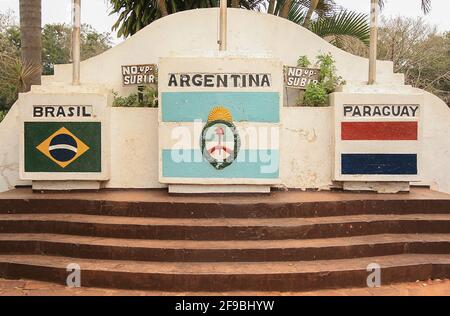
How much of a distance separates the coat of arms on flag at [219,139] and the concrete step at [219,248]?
1.13 m

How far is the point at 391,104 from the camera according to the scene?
5664 mm

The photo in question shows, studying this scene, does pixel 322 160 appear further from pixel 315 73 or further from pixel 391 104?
pixel 315 73

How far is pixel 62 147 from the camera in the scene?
5570mm

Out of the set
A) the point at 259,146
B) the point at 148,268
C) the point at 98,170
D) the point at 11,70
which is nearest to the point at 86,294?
the point at 148,268

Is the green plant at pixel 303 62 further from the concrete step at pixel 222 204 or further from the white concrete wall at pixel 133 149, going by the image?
the white concrete wall at pixel 133 149

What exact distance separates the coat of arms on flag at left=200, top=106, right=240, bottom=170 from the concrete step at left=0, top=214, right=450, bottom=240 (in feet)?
2.64

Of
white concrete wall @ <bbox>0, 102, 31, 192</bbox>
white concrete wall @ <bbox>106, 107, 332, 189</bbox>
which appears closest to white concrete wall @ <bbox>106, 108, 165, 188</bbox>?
white concrete wall @ <bbox>106, 107, 332, 189</bbox>

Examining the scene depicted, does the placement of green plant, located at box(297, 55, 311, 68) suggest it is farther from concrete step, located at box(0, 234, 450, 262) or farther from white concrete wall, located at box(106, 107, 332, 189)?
concrete step, located at box(0, 234, 450, 262)

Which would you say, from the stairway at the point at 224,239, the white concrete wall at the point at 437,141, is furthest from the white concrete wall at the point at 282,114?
the stairway at the point at 224,239

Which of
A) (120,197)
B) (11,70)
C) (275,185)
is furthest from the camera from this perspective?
(11,70)

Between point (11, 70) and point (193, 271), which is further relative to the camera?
point (11, 70)

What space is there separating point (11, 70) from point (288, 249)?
6.22m

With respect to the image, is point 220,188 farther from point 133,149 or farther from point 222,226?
point 133,149

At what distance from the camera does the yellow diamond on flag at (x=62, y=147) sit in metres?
5.57
